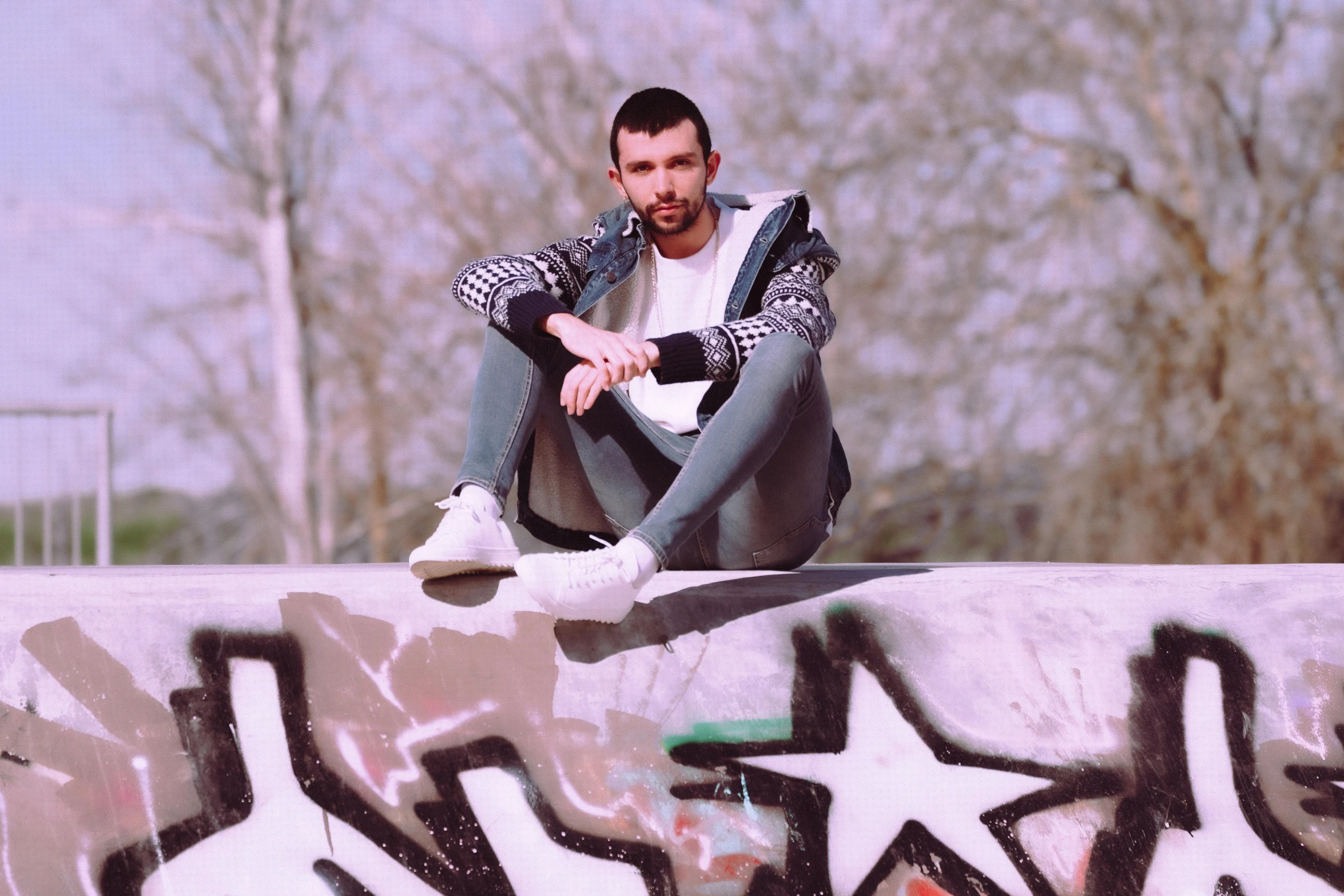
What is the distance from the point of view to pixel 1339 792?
1987 millimetres

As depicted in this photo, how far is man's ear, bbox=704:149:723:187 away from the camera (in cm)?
248

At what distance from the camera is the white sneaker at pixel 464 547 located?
1.99m

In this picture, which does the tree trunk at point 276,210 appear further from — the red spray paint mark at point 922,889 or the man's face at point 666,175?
the red spray paint mark at point 922,889

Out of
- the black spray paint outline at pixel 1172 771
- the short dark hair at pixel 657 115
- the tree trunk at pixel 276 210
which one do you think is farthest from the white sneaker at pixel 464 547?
the tree trunk at pixel 276 210

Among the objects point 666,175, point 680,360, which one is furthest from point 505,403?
point 666,175

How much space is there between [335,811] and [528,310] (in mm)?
908

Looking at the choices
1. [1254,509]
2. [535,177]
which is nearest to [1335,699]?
[1254,509]

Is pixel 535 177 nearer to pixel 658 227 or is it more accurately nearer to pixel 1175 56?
pixel 1175 56

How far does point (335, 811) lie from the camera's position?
194 centimetres

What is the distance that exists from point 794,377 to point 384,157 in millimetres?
8295

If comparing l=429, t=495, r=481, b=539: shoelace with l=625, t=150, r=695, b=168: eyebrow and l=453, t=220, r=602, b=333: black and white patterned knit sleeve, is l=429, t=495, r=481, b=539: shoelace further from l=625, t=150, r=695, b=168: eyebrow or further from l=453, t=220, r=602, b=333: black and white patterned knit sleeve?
l=625, t=150, r=695, b=168: eyebrow

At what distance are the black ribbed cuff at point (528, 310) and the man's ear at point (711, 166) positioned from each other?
1.48ft

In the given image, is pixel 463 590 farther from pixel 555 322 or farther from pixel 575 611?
pixel 555 322

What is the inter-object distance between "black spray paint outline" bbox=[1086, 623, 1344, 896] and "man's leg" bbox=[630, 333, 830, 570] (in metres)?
0.65
